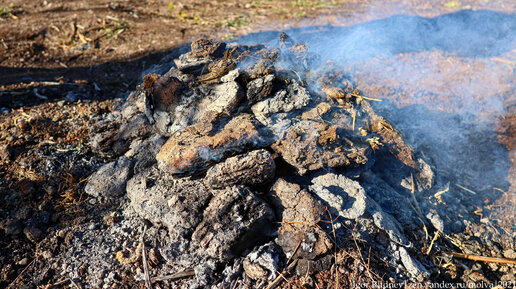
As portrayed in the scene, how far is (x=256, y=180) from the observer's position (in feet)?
8.44

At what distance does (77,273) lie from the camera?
2.49 metres

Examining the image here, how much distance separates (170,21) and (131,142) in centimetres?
382

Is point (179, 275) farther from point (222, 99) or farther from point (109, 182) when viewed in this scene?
point (222, 99)

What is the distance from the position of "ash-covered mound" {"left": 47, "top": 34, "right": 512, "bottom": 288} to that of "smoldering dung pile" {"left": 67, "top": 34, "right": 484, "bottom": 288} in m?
0.01

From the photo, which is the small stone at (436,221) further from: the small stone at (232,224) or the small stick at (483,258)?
the small stone at (232,224)

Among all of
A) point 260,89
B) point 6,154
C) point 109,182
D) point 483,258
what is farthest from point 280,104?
→ point 6,154

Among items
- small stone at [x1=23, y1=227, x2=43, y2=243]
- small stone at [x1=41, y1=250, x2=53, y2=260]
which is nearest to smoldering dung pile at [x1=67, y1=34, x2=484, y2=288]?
small stone at [x1=41, y1=250, x2=53, y2=260]

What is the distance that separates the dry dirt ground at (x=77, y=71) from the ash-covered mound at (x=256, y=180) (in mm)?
340

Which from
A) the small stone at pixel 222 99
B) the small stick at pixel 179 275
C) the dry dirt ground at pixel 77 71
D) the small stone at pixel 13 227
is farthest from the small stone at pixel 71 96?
the small stick at pixel 179 275

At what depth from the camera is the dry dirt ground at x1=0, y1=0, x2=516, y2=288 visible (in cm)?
286

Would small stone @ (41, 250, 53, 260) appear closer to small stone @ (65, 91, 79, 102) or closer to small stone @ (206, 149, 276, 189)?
small stone @ (206, 149, 276, 189)

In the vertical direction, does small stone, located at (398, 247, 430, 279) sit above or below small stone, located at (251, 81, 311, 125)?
below

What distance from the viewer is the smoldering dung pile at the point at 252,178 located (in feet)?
7.79

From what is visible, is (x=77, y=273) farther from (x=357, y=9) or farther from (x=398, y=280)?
(x=357, y=9)
